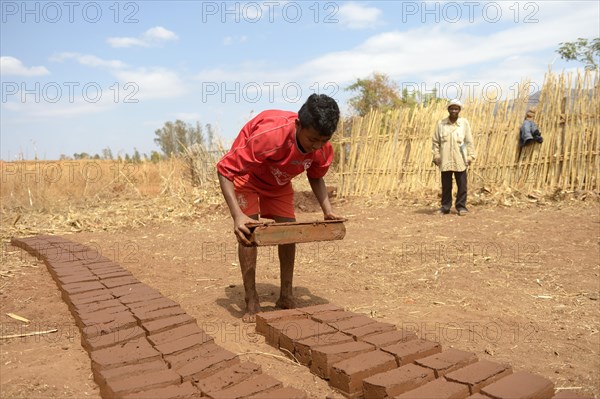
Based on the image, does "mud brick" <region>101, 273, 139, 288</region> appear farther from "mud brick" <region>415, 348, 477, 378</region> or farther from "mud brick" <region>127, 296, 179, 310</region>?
"mud brick" <region>415, 348, 477, 378</region>

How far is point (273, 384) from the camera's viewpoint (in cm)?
225

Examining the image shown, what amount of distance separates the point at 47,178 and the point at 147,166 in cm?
394

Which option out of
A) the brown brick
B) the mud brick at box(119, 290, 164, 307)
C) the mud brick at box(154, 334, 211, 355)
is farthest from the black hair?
the mud brick at box(119, 290, 164, 307)

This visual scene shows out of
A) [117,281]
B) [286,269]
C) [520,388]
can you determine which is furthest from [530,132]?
[520,388]

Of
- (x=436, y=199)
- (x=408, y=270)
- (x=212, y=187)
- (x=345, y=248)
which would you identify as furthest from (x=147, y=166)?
(x=408, y=270)

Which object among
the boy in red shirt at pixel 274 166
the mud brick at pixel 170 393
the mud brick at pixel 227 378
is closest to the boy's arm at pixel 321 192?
the boy in red shirt at pixel 274 166

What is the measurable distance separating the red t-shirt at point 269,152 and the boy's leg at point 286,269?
1.58 feet

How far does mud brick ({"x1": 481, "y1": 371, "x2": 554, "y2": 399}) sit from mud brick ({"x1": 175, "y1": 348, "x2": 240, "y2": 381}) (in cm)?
119

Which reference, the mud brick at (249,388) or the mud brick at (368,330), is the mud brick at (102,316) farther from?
the mud brick at (368,330)

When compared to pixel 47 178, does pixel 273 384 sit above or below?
below

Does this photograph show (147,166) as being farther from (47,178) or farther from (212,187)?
(212,187)

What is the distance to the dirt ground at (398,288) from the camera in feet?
8.92

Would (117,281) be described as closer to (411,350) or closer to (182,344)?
(182,344)

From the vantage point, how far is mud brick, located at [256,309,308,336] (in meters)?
3.08
